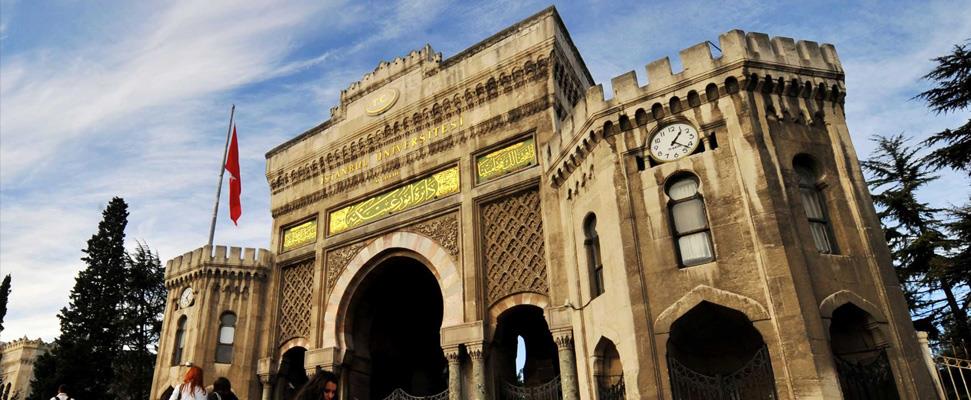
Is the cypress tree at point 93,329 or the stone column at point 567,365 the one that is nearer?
the stone column at point 567,365

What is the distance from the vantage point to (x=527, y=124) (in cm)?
1628

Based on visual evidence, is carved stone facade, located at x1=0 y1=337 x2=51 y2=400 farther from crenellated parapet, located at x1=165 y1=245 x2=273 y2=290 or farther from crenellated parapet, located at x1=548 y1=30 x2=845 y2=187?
crenellated parapet, located at x1=548 y1=30 x2=845 y2=187

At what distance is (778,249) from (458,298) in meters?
7.95

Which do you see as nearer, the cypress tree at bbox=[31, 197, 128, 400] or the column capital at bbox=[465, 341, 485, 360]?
the column capital at bbox=[465, 341, 485, 360]

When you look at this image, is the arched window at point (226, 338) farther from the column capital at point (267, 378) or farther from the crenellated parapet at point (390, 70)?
the crenellated parapet at point (390, 70)

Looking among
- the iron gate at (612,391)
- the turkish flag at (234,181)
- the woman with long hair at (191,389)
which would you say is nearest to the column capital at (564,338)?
the iron gate at (612,391)

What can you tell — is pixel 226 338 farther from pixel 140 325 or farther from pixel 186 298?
pixel 140 325

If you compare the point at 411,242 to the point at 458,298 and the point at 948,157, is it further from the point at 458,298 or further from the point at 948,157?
the point at 948,157

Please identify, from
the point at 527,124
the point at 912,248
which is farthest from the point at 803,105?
the point at 912,248

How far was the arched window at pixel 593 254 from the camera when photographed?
504 inches

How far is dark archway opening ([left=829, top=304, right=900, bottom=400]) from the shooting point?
958cm

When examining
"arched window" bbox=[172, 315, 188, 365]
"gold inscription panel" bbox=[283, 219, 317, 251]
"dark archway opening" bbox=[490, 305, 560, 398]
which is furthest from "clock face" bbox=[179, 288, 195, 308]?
"dark archway opening" bbox=[490, 305, 560, 398]

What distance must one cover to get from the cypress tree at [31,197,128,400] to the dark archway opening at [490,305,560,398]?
71.4 feet

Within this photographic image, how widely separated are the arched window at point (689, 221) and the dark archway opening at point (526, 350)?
4485 millimetres
